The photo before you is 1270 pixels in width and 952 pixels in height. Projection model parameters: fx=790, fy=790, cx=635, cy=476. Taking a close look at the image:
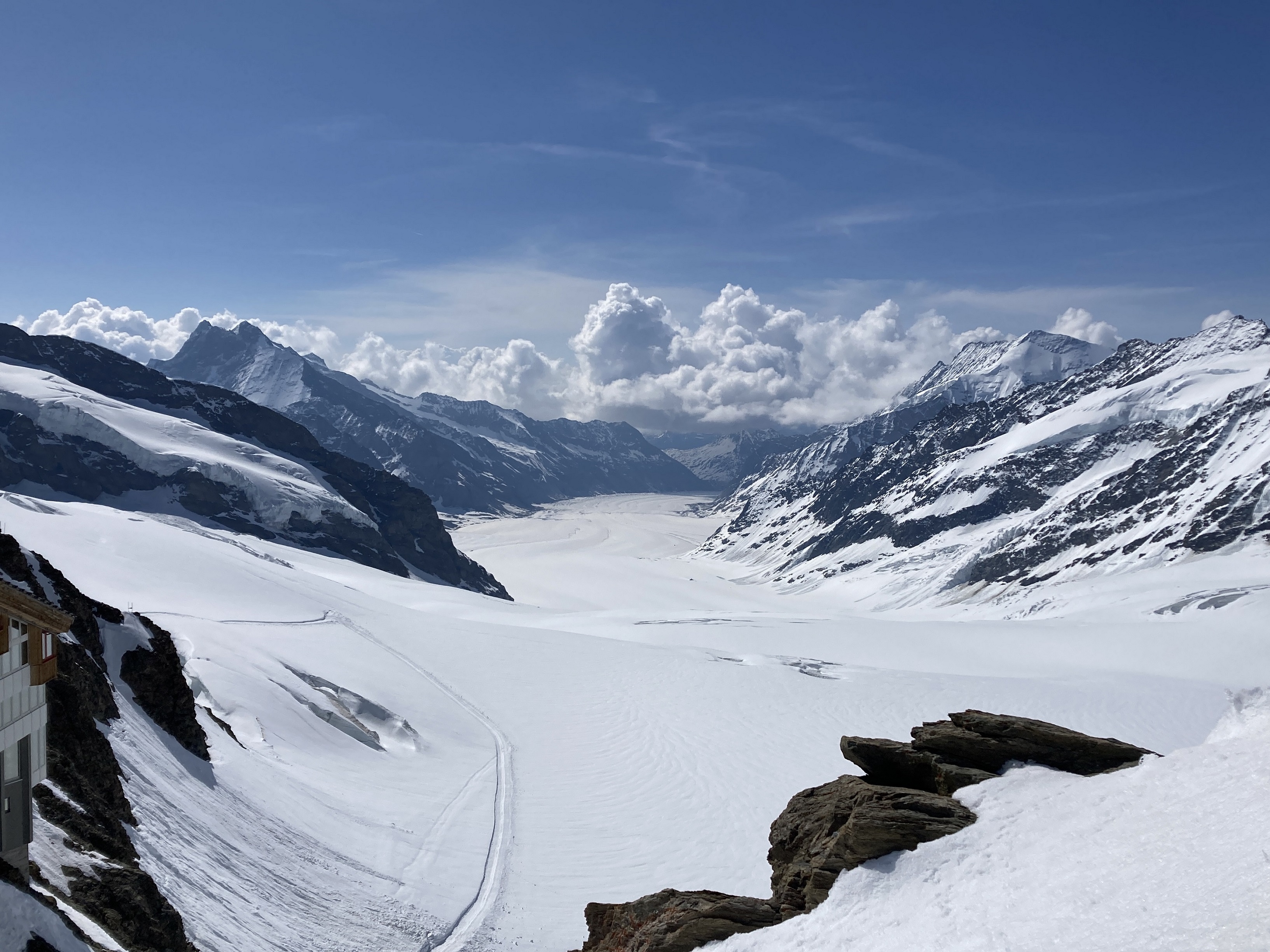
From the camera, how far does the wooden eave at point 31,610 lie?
31.0 feet

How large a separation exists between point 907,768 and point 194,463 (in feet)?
482

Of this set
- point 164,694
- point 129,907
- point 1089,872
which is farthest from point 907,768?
point 164,694

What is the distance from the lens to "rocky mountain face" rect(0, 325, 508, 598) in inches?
5148

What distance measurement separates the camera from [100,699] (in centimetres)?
1753

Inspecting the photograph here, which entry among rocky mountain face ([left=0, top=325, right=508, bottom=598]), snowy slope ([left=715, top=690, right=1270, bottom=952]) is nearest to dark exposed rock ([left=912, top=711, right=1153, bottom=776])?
snowy slope ([left=715, top=690, right=1270, bottom=952])

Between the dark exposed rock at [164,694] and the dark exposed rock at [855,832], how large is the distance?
51.9 feet

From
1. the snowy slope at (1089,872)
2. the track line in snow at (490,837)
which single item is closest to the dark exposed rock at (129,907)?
the track line in snow at (490,837)

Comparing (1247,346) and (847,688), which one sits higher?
(1247,346)

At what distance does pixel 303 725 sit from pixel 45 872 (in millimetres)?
18179

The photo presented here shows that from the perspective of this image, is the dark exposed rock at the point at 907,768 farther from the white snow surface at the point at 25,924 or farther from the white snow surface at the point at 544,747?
the white snow surface at the point at 25,924

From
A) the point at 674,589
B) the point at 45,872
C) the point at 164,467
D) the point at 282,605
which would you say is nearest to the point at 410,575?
the point at 164,467

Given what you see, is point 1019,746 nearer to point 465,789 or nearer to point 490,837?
point 490,837

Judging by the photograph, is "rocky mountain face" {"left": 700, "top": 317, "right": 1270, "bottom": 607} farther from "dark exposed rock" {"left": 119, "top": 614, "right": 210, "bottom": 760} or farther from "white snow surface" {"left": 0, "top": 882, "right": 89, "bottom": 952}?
"white snow surface" {"left": 0, "top": 882, "right": 89, "bottom": 952}

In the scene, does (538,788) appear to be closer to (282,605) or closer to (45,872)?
(45,872)
